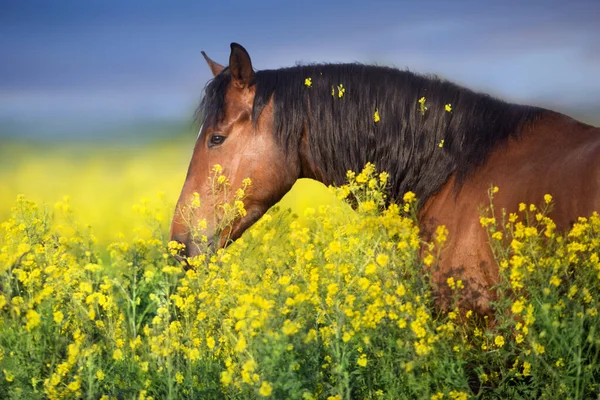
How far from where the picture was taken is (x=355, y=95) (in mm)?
5047

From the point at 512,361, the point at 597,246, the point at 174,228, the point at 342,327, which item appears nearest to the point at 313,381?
the point at 342,327

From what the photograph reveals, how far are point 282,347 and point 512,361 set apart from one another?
1678 millimetres

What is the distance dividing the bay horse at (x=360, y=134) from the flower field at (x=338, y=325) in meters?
0.20

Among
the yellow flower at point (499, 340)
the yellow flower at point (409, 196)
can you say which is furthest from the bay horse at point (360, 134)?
the yellow flower at point (499, 340)

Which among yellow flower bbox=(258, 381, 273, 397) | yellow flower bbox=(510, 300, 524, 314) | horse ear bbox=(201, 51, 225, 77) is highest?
horse ear bbox=(201, 51, 225, 77)

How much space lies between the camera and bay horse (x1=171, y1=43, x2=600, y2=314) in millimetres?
4746

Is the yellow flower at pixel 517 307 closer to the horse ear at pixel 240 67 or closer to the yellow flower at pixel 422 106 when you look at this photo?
the yellow flower at pixel 422 106

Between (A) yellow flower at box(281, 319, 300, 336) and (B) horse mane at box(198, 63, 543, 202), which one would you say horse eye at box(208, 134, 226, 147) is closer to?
(B) horse mane at box(198, 63, 543, 202)

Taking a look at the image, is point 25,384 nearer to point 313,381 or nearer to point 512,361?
point 313,381

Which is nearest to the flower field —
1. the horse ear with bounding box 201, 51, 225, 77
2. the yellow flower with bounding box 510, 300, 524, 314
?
the yellow flower with bounding box 510, 300, 524, 314

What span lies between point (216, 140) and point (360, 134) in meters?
0.99

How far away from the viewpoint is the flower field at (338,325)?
358 centimetres

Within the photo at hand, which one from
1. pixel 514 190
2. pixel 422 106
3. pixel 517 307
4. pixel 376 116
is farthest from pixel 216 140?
pixel 517 307

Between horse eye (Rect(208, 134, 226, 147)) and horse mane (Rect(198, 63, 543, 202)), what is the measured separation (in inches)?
5.4
